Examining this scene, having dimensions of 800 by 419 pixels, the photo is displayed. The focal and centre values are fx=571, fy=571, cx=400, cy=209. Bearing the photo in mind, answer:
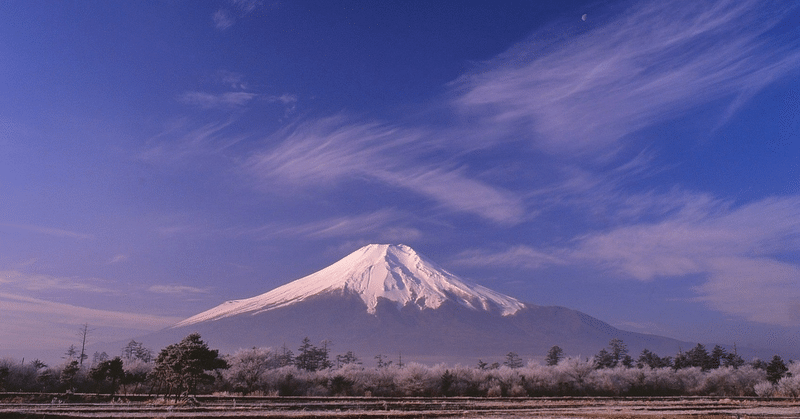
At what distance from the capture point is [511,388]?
76.8 meters

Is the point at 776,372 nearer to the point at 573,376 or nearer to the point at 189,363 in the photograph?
the point at 573,376

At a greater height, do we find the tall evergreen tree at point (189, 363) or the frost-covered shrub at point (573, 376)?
the tall evergreen tree at point (189, 363)

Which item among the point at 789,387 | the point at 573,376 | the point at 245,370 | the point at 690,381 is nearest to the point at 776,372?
the point at 789,387

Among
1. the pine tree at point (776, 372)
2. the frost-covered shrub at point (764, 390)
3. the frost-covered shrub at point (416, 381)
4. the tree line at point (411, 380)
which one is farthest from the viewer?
the pine tree at point (776, 372)

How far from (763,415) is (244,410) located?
37631 millimetres

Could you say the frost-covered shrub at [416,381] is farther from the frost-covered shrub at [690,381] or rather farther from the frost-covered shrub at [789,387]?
the frost-covered shrub at [789,387]

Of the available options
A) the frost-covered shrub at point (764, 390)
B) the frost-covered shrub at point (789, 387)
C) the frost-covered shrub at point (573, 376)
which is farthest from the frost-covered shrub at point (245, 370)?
the frost-covered shrub at point (789, 387)

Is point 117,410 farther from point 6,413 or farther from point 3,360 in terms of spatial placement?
point 3,360

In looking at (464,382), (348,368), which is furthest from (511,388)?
(348,368)

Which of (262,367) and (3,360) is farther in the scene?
(262,367)

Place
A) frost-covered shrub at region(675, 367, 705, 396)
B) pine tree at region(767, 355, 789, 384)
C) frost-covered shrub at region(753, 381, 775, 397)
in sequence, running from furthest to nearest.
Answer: frost-covered shrub at region(675, 367, 705, 396), pine tree at region(767, 355, 789, 384), frost-covered shrub at region(753, 381, 775, 397)

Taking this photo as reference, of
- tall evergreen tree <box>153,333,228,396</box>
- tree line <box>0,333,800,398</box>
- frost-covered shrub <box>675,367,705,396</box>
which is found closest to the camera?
tall evergreen tree <box>153,333,228,396</box>

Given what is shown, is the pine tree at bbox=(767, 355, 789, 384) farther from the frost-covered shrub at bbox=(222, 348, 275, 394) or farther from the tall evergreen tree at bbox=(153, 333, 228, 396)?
the tall evergreen tree at bbox=(153, 333, 228, 396)

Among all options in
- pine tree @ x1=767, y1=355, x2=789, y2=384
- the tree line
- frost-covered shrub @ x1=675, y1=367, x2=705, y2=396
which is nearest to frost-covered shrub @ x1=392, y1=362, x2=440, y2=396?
the tree line
